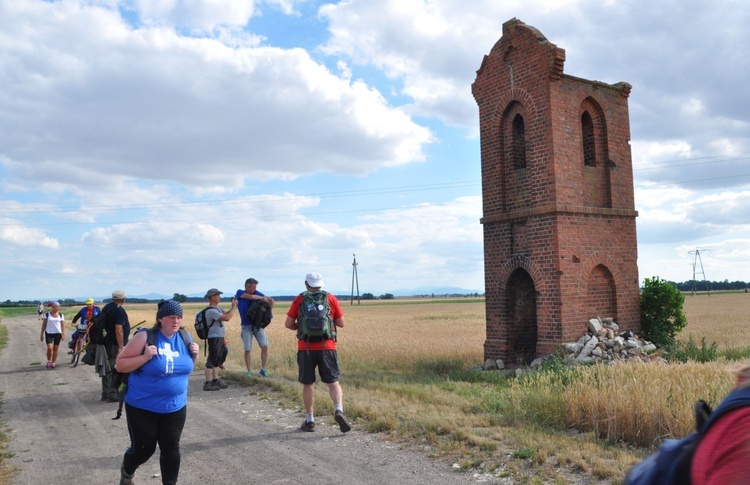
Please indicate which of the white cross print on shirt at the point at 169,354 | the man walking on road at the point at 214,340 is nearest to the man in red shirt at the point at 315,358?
the white cross print on shirt at the point at 169,354

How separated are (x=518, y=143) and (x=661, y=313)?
18.2 feet

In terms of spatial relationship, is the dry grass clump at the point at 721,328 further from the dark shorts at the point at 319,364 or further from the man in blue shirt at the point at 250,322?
the dark shorts at the point at 319,364

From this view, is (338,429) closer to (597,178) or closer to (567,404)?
(567,404)

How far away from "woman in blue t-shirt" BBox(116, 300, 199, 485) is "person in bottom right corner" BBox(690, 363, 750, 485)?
4113 millimetres

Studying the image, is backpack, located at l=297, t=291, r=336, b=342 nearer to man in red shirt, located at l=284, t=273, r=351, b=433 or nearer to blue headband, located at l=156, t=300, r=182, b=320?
man in red shirt, located at l=284, t=273, r=351, b=433

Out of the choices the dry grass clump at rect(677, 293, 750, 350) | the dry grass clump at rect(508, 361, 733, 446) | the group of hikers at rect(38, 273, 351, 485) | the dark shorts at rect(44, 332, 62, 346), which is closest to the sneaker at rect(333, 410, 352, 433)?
the group of hikers at rect(38, 273, 351, 485)

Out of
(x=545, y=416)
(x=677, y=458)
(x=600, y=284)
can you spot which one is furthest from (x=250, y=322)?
(x=677, y=458)

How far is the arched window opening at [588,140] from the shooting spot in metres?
14.7

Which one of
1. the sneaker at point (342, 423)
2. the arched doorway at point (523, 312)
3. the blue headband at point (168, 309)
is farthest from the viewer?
the arched doorway at point (523, 312)

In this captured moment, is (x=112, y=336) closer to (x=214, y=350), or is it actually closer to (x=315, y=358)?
(x=214, y=350)

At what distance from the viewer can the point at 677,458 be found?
1.85 m

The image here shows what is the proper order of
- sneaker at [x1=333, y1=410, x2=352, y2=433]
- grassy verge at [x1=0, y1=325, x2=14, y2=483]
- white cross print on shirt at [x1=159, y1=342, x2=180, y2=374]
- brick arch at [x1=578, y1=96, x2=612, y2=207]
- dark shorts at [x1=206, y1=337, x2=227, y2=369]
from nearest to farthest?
white cross print on shirt at [x1=159, y1=342, x2=180, y2=374] < grassy verge at [x1=0, y1=325, x2=14, y2=483] < sneaker at [x1=333, y1=410, x2=352, y2=433] < dark shorts at [x1=206, y1=337, x2=227, y2=369] < brick arch at [x1=578, y1=96, x2=612, y2=207]

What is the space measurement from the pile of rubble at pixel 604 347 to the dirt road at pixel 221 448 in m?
6.48

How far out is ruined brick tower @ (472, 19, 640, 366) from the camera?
43.4 ft
